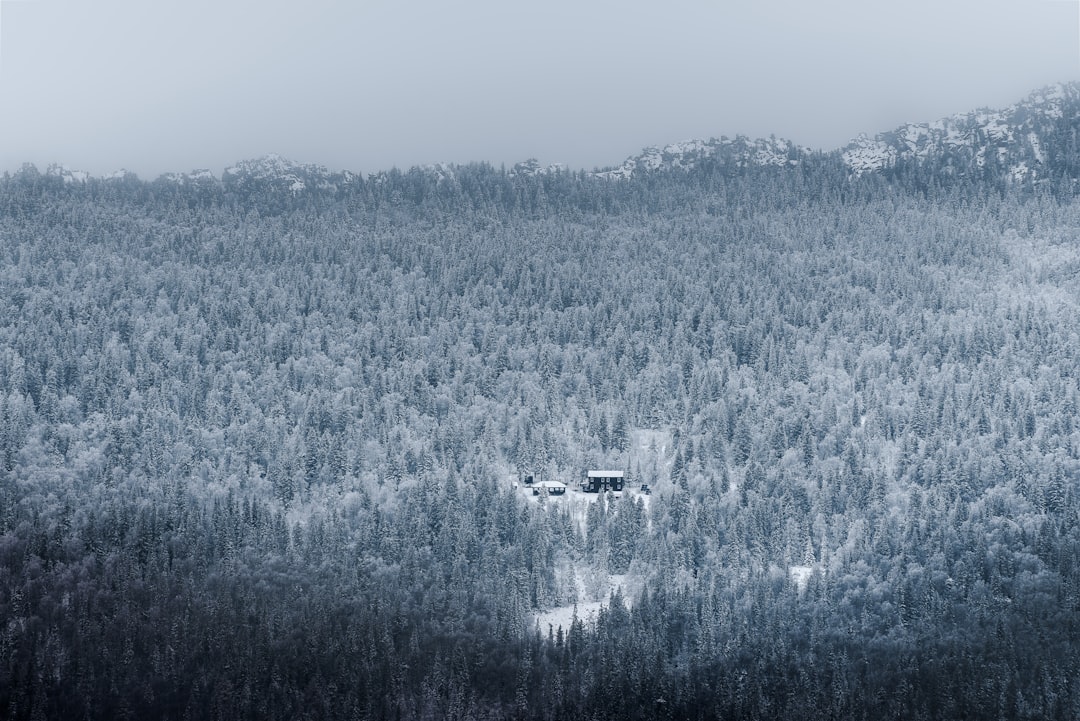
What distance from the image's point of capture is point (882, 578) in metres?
200

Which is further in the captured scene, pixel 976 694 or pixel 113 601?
pixel 113 601

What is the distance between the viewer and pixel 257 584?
199250 mm

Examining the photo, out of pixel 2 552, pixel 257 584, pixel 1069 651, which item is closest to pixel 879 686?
pixel 1069 651

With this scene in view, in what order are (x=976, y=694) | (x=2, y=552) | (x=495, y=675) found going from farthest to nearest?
(x=2, y=552), (x=495, y=675), (x=976, y=694)

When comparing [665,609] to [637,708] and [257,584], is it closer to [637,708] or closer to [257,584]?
[637,708]

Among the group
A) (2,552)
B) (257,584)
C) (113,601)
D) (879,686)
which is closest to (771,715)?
(879,686)

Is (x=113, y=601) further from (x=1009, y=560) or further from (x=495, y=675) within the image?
(x=1009, y=560)

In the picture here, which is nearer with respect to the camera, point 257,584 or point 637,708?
point 637,708

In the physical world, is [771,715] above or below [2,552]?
below

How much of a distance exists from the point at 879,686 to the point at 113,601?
308ft

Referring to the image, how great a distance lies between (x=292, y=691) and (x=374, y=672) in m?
9.87

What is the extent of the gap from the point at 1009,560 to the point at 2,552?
130 metres

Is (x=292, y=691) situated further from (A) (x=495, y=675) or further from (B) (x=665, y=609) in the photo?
(B) (x=665, y=609)

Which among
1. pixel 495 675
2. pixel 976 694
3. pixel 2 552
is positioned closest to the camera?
pixel 976 694
